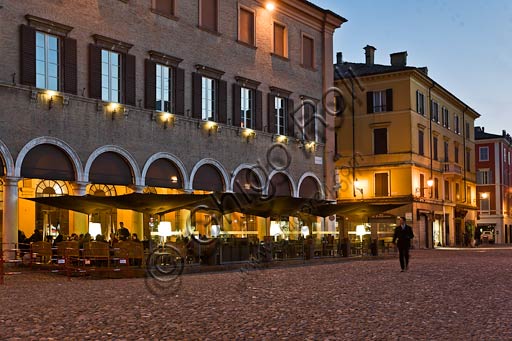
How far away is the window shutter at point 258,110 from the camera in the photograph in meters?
35.6

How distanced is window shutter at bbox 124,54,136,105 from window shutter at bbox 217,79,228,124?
547 cm

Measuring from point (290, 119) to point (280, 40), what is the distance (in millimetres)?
4133

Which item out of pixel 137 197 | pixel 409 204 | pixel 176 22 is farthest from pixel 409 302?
pixel 409 204

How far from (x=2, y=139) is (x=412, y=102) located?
1345 inches

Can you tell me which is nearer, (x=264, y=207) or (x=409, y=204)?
(x=264, y=207)

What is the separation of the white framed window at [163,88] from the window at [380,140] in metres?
25.1

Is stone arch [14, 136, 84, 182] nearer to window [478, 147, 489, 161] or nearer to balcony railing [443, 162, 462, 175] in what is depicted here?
balcony railing [443, 162, 462, 175]

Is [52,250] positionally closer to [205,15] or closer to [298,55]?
[205,15]

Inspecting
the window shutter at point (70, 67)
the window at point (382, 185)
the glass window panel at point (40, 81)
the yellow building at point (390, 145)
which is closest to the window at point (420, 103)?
the yellow building at point (390, 145)

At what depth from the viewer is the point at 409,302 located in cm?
1347

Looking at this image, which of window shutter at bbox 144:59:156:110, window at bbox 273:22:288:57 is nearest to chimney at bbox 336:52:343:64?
window at bbox 273:22:288:57

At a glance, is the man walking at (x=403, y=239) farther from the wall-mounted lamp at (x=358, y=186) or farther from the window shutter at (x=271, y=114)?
the wall-mounted lamp at (x=358, y=186)

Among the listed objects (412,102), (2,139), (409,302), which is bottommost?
(409,302)

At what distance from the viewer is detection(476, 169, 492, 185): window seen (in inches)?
3140
